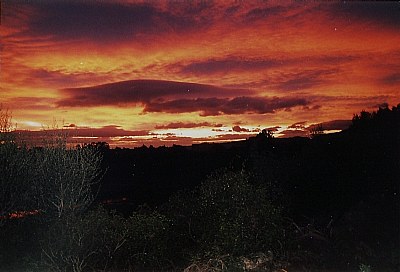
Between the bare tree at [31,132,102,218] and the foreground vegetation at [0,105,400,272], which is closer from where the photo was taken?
the foreground vegetation at [0,105,400,272]

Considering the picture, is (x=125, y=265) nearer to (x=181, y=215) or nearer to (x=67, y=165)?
(x=181, y=215)

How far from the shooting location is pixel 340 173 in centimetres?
2506

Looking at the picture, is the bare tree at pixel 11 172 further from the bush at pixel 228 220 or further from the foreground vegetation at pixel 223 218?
the bush at pixel 228 220

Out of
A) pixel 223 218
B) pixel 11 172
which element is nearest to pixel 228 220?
pixel 223 218

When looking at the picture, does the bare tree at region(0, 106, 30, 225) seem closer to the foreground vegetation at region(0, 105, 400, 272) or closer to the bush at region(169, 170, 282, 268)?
the foreground vegetation at region(0, 105, 400, 272)

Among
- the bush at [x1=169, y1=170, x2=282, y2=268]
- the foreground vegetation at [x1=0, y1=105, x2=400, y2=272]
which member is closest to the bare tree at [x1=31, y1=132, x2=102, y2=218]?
the foreground vegetation at [x1=0, y1=105, x2=400, y2=272]

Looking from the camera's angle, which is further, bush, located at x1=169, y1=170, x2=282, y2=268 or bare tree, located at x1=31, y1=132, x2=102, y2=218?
bare tree, located at x1=31, y1=132, x2=102, y2=218

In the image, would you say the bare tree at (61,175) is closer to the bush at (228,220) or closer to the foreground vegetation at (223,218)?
the foreground vegetation at (223,218)

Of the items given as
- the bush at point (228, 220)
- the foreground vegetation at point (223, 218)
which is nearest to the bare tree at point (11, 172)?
the foreground vegetation at point (223, 218)

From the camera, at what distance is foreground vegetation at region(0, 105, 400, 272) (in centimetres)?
1747

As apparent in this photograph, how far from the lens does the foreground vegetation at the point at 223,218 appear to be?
17.5 metres

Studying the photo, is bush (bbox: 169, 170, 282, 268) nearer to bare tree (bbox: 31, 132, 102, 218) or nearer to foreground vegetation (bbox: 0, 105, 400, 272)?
foreground vegetation (bbox: 0, 105, 400, 272)

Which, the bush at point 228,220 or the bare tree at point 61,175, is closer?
the bush at point 228,220

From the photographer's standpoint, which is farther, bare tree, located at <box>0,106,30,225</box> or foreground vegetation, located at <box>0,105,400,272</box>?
bare tree, located at <box>0,106,30,225</box>
